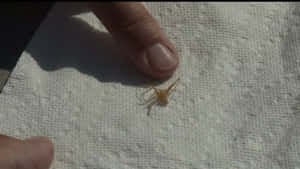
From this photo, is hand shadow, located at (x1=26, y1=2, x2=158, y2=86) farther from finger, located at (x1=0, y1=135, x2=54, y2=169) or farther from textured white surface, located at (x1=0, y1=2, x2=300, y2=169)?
finger, located at (x1=0, y1=135, x2=54, y2=169)

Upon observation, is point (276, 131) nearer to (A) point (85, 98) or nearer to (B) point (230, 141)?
(B) point (230, 141)

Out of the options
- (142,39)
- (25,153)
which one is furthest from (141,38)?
(25,153)

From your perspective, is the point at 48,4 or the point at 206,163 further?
the point at 48,4

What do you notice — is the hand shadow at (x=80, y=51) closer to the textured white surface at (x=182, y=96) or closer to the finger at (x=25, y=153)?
the textured white surface at (x=182, y=96)

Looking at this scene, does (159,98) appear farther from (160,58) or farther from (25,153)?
(25,153)

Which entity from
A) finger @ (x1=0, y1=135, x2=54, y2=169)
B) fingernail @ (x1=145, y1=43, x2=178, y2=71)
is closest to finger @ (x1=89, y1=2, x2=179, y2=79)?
fingernail @ (x1=145, y1=43, x2=178, y2=71)

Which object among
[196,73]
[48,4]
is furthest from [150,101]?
[48,4]

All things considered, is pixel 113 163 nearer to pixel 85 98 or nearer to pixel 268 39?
pixel 85 98
